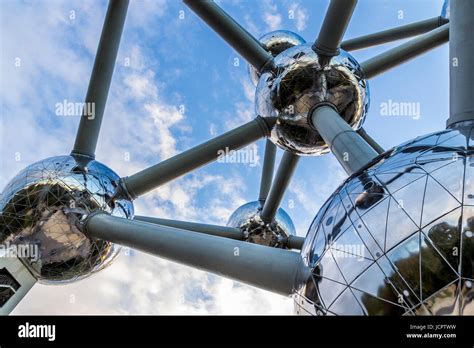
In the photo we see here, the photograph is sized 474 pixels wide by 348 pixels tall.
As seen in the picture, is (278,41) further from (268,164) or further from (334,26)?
(334,26)

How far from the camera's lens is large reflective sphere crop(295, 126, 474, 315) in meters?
2.93

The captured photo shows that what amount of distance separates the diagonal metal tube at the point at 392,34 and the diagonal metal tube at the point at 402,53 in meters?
2.23

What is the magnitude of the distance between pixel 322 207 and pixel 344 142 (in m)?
1.76

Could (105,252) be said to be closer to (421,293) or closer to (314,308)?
(314,308)

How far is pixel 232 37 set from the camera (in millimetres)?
8039

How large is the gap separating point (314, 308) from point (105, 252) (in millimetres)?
5504

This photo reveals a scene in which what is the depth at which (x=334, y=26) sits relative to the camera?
6668 mm

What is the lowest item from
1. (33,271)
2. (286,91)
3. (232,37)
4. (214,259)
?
(214,259)

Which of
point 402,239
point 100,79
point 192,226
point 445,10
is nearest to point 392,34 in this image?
point 445,10

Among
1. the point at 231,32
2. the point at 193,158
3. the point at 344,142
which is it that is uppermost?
the point at 231,32

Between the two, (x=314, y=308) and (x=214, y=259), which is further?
(x=214, y=259)

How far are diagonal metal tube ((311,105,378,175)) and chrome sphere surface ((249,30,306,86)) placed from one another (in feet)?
20.1
